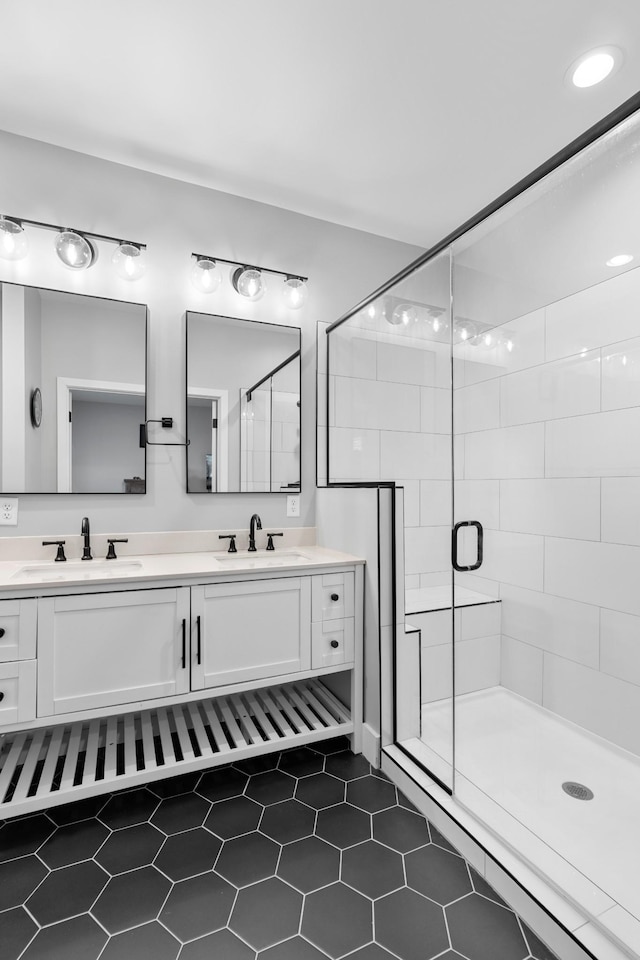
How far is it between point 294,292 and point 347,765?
2.25 meters

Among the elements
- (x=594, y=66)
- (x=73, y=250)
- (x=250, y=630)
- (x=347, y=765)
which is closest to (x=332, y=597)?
(x=250, y=630)

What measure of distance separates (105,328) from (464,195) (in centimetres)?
192

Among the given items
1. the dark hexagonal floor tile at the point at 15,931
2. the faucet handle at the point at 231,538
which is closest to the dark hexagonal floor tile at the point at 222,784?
the dark hexagonal floor tile at the point at 15,931

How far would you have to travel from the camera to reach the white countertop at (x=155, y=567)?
5.39ft

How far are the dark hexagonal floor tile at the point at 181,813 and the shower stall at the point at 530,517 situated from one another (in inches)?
31.4

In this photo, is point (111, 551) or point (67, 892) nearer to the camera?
point (67, 892)

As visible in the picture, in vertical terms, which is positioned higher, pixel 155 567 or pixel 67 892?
pixel 155 567

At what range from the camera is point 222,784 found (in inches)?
73.7

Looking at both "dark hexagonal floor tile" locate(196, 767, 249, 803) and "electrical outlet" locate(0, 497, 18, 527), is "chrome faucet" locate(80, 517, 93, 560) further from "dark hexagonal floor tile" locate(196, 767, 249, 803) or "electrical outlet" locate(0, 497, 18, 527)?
"dark hexagonal floor tile" locate(196, 767, 249, 803)

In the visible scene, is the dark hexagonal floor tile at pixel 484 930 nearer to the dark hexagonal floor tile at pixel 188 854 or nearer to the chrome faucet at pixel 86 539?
the dark hexagonal floor tile at pixel 188 854

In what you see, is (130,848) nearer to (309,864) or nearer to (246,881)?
(246,881)

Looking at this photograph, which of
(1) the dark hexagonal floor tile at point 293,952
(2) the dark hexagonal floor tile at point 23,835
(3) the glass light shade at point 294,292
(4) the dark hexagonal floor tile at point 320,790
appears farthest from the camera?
(3) the glass light shade at point 294,292

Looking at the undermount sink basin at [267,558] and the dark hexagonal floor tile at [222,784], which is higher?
the undermount sink basin at [267,558]

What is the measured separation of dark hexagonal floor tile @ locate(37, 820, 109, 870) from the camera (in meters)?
1.49
